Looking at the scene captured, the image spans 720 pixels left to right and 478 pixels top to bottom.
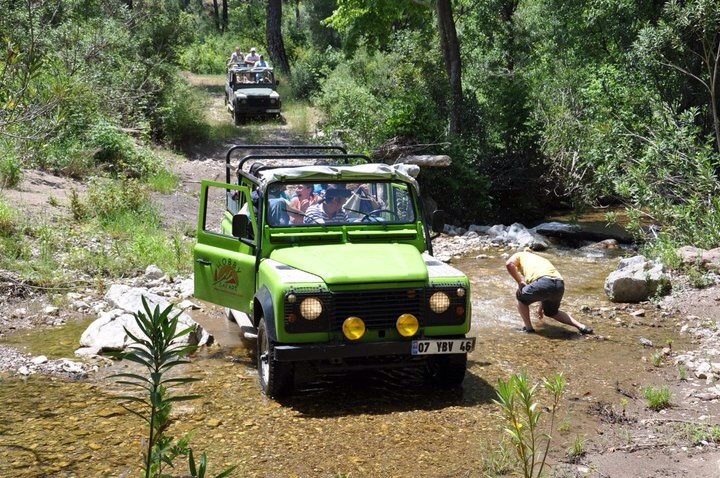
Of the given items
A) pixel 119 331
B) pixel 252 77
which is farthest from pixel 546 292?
pixel 252 77

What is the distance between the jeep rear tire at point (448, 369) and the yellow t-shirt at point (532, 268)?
8.67ft

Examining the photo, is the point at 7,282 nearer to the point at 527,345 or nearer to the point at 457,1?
the point at 527,345

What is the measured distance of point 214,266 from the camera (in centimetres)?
879

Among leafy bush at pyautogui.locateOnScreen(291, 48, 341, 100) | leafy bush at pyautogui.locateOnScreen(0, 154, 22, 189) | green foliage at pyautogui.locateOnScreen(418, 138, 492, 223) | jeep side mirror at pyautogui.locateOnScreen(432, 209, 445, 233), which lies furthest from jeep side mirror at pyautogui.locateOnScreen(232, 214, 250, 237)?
leafy bush at pyautogui.locateOnScreen(291, 48, 341, 100)

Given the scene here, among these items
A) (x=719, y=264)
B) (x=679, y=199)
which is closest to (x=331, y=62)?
(x=679, y=199)

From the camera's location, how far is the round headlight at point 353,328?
7078mm

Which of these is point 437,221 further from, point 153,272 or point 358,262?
point 153,272

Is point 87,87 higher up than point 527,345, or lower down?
higher up

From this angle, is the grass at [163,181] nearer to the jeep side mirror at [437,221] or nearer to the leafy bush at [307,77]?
the jeep side mirror at [437,221]

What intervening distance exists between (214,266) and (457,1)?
59.8 feet

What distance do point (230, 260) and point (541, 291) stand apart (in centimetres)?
368

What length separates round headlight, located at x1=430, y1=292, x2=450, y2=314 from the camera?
23.9 feet

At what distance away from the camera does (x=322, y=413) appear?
7.19 m

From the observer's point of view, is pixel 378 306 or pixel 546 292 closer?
pixel 378 306
